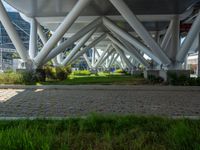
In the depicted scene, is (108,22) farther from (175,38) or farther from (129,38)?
(175,38)

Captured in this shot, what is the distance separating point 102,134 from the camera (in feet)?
19.4

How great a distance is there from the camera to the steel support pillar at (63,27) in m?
19.5

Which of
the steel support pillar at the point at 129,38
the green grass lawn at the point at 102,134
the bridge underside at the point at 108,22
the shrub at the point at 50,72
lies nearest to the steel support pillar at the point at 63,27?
the bridge underside at the point at 108,22

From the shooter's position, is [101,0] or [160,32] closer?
[101,0]

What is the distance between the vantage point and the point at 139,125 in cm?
665

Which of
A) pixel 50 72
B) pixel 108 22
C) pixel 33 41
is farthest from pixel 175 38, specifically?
pixel 33 41

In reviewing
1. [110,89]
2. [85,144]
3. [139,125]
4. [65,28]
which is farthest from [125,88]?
[85,144]

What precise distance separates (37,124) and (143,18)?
24.9 meters

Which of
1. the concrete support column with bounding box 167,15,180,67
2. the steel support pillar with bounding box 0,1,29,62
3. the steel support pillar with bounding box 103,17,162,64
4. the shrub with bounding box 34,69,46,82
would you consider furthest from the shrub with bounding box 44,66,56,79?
the concrete support column with bounding box 167,15,180,67

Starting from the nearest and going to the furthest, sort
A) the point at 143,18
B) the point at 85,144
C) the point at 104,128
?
the point at 85,144 → the point at 104,128 → the point at 143,18

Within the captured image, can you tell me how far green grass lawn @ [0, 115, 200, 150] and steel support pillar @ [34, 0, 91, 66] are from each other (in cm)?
1355

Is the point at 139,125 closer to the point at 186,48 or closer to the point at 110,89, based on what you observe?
the point at 110,89

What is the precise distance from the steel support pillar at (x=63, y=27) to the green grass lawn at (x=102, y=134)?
1355 centimetres

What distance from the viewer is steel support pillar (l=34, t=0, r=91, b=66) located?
19.5m
